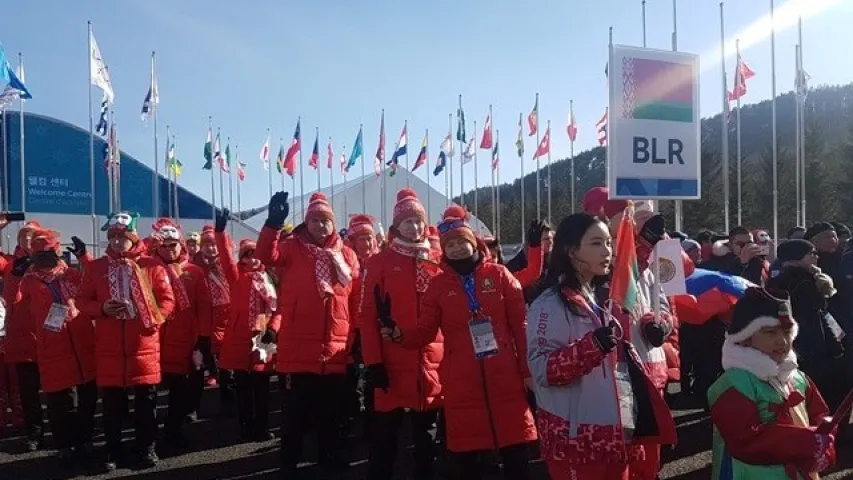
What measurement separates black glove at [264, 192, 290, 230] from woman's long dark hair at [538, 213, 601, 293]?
272cm

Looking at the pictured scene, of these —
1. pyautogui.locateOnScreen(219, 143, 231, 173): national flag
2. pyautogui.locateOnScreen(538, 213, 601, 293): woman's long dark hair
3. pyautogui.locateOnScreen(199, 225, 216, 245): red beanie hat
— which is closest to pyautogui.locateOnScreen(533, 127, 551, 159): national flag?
pyautogui.locateOnScreen(219, 143, 231, 173): national flag

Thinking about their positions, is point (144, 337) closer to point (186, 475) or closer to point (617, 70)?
point (186, 475)

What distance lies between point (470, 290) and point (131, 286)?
3.27 m

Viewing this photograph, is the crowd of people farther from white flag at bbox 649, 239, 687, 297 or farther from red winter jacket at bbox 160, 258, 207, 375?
white flag at bbox 649, 239, 687, 297

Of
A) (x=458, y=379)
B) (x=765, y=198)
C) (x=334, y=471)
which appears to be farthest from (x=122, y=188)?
(x=765, y=198)

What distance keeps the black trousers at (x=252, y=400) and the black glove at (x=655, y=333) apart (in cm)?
470

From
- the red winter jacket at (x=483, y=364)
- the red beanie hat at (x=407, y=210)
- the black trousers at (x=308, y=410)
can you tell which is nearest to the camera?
the red winter jacket at (x=483, y=364)

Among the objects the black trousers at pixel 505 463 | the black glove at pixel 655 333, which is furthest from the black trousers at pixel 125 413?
the black glove at pixel 655 333

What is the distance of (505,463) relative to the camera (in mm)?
4223

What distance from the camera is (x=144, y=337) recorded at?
620 centimetres

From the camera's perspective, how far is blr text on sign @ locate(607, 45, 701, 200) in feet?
13.2

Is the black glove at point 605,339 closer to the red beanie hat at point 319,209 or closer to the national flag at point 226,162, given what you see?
the red beanie hat at point 319,209

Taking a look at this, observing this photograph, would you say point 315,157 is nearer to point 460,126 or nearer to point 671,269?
point 460,126

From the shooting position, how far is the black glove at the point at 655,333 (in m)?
3.35
